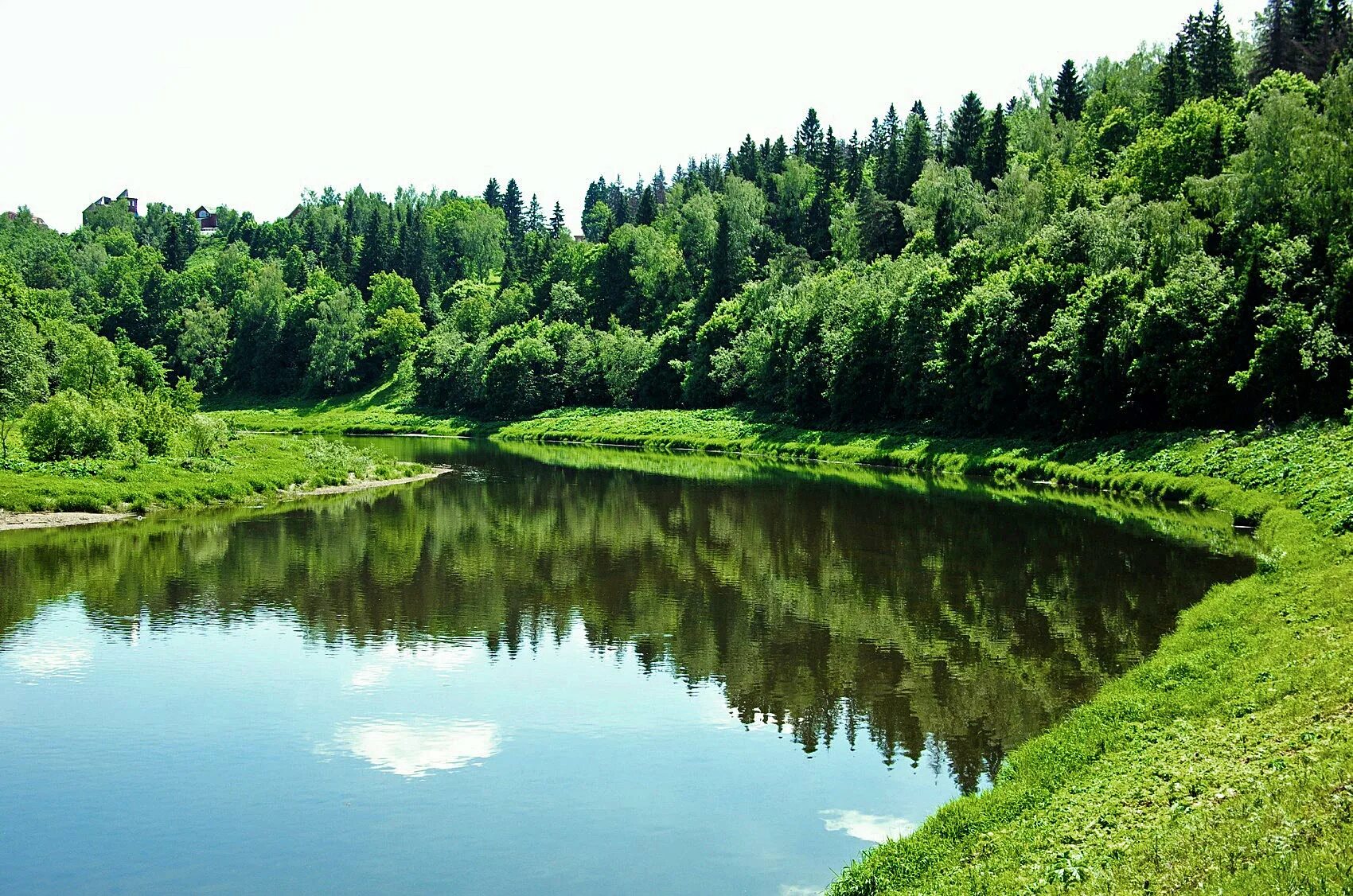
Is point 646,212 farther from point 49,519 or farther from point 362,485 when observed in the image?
point 49,519

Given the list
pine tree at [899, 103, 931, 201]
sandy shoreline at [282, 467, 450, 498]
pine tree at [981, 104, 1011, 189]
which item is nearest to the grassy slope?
sandy shoreline at [282, 467, 450, 498]

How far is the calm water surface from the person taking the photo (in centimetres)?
1402

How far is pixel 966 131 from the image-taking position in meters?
126

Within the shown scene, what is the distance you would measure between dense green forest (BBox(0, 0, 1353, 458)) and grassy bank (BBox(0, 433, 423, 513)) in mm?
2953

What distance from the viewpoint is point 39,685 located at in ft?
69.0

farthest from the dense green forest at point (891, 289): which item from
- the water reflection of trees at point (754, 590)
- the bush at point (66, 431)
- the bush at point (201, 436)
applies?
the water reflection of trees at point (754, 590)

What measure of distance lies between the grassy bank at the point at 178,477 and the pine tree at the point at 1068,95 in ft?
326

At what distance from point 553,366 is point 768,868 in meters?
109

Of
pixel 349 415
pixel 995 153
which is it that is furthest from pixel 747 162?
pixel 349 415

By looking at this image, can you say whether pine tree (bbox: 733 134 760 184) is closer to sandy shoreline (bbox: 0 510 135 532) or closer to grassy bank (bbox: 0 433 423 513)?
grassy bank (bbox: 0 433 423 513)

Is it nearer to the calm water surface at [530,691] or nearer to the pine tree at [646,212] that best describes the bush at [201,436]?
the calm water surface at [530,691]

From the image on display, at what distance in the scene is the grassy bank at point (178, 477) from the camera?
43.3m

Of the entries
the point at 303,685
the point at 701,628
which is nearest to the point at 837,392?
the point at 701,628

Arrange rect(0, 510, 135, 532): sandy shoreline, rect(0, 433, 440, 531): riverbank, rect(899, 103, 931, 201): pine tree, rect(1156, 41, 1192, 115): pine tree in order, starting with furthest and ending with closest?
rect(899, 103, 931, 201): pine tree → rect(1156, 41, 1192, 115): pine tree → rect(0, 433, 440, 531): riverbank → rect(0, 510, 135, 532): sandy shoreline
